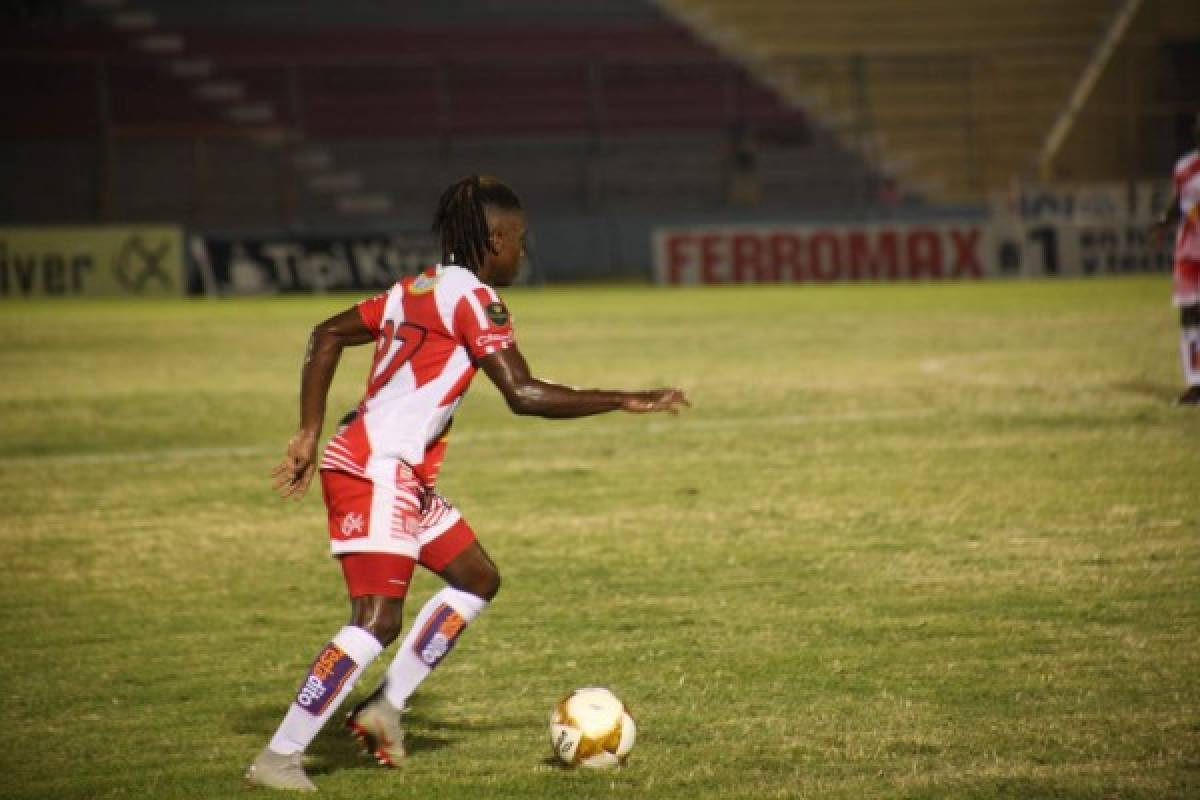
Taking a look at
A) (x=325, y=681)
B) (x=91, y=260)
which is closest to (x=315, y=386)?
(x=325, y=681)

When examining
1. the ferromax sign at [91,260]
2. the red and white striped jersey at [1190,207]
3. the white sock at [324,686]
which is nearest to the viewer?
the white sock at [324,686]

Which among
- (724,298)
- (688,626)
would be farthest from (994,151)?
(688,626)

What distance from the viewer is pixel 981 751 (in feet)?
16.8

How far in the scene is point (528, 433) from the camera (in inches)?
514

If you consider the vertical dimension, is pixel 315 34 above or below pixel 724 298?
above

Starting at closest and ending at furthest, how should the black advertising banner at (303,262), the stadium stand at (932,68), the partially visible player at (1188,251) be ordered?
the partially visible player at (1188,251) < the black advertising banner at (303,262) < the stadium stand at (932,68)

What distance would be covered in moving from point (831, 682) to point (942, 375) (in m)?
10.2

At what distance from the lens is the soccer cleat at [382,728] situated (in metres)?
5.11

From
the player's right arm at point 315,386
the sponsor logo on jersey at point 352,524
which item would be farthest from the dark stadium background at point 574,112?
the sponsor logo on jersey at point 352,524

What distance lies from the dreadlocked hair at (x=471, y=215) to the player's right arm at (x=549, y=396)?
0.32 metres

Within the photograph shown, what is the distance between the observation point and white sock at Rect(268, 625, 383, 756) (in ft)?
15.6

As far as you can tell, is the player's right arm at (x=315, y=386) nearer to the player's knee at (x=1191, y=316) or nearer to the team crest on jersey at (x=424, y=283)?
the team crest on jersey at (x=424, y=283)

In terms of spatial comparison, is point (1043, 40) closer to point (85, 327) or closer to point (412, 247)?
point (412, 247)

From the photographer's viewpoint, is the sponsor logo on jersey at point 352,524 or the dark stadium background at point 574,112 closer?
the sponsor logo on jersey at point 352,524
